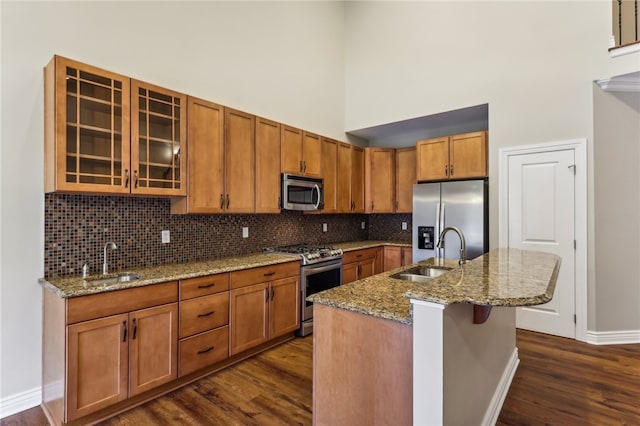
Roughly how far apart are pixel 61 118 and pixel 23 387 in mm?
1838

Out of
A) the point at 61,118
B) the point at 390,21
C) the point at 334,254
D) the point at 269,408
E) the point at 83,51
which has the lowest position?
the point at 269,408

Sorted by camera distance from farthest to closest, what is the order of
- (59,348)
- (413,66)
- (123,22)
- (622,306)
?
1. (413,66)
2. (622,306)
3. (123,22)
4. (59,348)

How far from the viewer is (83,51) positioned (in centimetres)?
250

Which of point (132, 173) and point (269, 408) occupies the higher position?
point (132, 173)

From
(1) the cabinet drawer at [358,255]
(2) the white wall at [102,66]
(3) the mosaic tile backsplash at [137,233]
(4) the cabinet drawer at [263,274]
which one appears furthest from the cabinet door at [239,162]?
(1) the cabinet drawer at [358,255]

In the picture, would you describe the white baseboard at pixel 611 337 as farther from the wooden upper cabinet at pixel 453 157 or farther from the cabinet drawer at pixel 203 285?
the cabinet drawer at pixel 203 285

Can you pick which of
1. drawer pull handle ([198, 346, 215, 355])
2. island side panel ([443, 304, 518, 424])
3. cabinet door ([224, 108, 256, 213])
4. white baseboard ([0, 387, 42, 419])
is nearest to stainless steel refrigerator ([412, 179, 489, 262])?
island side panel ([443, 304, 518, 424])

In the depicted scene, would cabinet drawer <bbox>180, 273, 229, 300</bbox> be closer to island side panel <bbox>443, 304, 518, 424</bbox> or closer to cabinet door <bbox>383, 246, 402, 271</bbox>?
island side panel <bbox>443, 304, 518, 424</bbox>

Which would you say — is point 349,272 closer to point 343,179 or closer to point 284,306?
point 284,306

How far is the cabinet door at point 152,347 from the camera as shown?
7.16 ft

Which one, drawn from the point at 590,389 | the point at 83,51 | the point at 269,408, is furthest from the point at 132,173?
the point at 590,389

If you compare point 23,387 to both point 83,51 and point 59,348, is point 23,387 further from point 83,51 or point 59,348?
point 83,51

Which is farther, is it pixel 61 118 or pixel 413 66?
pixel 413 66

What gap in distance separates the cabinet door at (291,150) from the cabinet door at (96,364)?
7.44 ft
